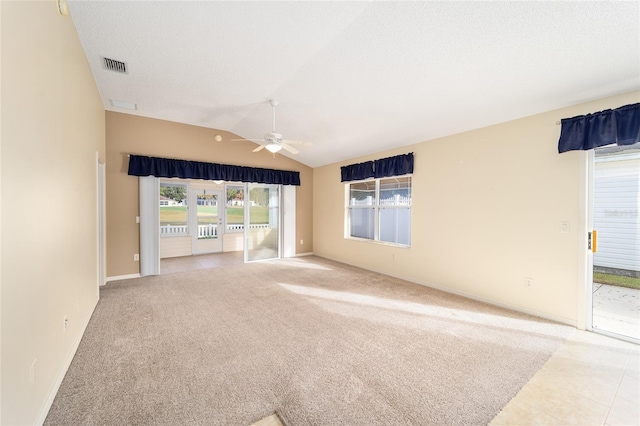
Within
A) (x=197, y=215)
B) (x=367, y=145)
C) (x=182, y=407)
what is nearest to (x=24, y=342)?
(x=182, y=407)

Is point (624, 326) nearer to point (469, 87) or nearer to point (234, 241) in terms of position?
point (469, 87)

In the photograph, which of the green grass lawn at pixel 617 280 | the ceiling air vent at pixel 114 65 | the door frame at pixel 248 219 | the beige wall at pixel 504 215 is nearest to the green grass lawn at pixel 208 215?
the door frame at pixel 248 219

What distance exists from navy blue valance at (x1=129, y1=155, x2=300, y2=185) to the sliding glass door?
0.31m

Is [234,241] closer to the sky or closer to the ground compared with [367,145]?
closer to the ground

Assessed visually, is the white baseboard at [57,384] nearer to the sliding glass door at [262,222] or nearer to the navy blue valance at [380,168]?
the sliding glass door at [262,222]

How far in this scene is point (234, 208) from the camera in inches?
328

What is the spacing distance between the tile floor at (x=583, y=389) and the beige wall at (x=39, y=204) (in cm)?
145

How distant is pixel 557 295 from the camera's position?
10.3 feet

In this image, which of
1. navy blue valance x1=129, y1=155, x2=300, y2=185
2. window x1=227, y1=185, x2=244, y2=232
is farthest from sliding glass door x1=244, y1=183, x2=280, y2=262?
window x1=227, y1=185, x2=244, y2=232

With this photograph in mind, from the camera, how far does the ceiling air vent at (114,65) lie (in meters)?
3.20

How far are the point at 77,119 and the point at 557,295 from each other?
18.4ft

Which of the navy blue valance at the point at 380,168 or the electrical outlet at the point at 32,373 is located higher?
the navy blue valance at the point at 380,168

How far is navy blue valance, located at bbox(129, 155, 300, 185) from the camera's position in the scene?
4.98 metres

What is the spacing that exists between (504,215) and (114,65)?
17.7 ft
